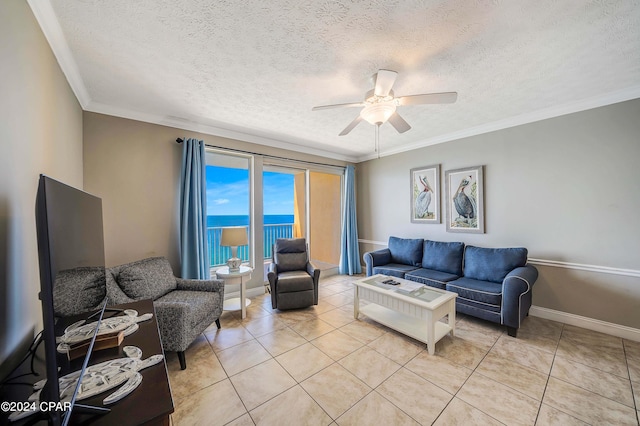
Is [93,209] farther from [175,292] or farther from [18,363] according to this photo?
[175,292]

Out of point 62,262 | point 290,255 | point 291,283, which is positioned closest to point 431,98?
point 62,262

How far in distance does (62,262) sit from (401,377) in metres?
2.28

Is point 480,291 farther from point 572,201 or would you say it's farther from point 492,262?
point 572,201

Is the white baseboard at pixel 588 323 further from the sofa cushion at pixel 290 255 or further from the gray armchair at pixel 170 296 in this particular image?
the gray armchair at pixel 170 296

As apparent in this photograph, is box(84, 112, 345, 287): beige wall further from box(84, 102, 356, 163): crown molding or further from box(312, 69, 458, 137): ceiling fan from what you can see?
box(312, 69, 458, 137): ceiling fan

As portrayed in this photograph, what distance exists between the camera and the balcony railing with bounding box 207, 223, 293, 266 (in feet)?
13.1

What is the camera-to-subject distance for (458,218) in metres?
3.74

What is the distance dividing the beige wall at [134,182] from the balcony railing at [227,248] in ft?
2.36

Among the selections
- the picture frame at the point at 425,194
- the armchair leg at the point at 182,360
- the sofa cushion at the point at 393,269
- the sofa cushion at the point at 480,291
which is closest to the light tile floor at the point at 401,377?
the armchair leg at the point at 182,360

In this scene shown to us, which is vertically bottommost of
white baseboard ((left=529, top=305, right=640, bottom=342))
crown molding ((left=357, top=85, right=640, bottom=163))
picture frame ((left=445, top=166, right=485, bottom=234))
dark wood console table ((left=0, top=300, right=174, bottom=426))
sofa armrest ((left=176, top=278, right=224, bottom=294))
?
white baseboard ((left=529, top=305, right=640, bottom=342))

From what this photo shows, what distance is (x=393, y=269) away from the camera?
12.1 feet

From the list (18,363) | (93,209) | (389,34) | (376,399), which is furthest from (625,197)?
(18,363)

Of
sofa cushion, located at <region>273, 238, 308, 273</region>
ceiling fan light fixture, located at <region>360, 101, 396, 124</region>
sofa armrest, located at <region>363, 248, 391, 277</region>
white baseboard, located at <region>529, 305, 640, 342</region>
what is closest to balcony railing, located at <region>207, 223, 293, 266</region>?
sofa cushion, located at <region>273, 238, 308, 273</region>

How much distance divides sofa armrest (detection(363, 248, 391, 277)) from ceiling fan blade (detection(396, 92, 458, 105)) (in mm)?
2594
